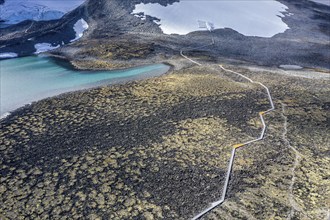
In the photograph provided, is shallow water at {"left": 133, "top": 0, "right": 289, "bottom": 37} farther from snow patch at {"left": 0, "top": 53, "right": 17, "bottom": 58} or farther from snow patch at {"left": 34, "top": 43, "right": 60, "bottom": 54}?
snow patch at {"left": 0, "top": 53, "right": 17, "bottom": 58}

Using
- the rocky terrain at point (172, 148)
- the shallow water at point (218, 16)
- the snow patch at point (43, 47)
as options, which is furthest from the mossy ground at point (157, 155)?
the shallow water at point (218, 16)

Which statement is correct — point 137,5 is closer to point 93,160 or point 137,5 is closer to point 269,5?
point 269,5

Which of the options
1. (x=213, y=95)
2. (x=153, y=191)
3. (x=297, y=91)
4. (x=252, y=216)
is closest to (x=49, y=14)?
(x=213, y=95)

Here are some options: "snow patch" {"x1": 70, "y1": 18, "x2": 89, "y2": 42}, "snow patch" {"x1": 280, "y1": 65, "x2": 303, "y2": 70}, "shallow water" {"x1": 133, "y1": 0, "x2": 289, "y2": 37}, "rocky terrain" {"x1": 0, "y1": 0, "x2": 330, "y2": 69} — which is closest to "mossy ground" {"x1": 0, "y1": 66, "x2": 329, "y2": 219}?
"snow patch" {"x1": 280, "y1": 65, "x2": 303, "y2": 70}

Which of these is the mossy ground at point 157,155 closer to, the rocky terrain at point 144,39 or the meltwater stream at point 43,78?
the meltwater stream at point 43,78

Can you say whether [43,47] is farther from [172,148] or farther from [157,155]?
[157,155]

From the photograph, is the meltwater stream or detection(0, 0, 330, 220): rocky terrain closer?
detection(0, 0, 330, 220): rocky terrain

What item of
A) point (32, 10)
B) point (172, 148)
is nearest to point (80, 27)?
point (32, 10)
